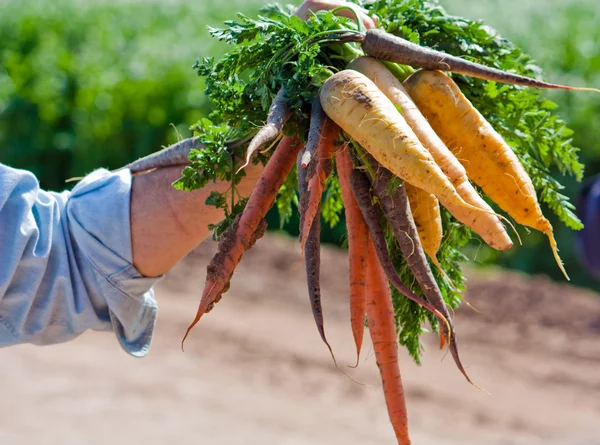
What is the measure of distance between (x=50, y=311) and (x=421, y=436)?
11.3 feet

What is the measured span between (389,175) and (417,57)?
265 millimetres

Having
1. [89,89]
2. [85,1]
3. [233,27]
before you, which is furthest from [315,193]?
[85,1]

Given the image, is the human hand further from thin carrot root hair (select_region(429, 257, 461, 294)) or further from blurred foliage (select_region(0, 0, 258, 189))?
blurred foliage (select_region(0, 0, 258, 189))

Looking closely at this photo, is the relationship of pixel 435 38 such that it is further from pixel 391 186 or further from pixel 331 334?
pixel 331 334

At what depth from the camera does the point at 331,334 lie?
20.8 ft

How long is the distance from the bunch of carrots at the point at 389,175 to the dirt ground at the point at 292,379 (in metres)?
2.49

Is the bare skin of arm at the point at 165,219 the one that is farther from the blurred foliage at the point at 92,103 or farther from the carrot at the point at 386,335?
the blurred foliage at the point at 92,103

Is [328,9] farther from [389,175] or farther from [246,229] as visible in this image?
[246,229]

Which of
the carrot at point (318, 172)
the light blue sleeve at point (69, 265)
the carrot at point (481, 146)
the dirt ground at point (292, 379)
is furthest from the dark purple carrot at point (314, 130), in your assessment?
the dirt ground at point (292, 379)

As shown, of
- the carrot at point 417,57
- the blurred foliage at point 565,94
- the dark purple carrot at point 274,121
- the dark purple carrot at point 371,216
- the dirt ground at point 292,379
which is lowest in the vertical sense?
the dirt ground at point 292,379

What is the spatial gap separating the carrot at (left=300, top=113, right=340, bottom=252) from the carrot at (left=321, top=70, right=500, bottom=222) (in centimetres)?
5

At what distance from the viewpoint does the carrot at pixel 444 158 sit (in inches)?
71.2

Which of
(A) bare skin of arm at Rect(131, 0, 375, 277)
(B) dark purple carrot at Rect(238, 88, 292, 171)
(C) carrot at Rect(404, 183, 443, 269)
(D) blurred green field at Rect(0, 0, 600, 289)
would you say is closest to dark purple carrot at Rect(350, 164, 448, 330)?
(C) carrot at Rect(404, 183, 443, 269)

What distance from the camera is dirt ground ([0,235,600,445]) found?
190 inches
